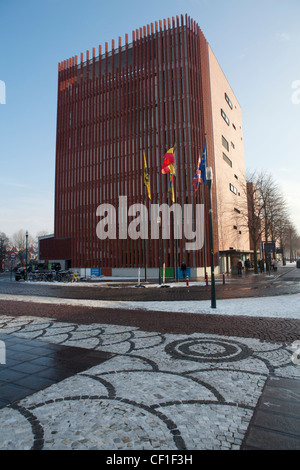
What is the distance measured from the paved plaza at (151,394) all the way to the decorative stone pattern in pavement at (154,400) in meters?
0.01

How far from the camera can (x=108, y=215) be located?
4047 cm

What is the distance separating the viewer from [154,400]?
349 centimetres

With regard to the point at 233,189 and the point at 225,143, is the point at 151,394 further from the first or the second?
the point at 233,189

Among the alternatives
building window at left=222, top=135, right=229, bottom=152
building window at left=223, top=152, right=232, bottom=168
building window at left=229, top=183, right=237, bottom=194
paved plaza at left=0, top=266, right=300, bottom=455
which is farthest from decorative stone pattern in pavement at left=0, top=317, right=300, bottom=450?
building window at left=222, top=135, right=229, bottom=152

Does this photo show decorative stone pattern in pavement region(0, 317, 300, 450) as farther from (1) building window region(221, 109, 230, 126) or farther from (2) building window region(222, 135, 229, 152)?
(1) building window region(221, 109, 230, 126)

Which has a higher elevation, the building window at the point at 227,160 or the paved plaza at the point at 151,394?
the building window at the point at 227,160

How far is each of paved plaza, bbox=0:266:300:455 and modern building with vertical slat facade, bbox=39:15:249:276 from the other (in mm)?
27313

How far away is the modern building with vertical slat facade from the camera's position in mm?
36094

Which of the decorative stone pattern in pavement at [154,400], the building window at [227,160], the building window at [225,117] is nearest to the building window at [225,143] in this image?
the building window at [227,160]

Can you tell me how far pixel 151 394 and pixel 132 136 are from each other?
3954 centimetres

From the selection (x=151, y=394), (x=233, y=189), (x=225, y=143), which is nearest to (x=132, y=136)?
(x=225, y=143)

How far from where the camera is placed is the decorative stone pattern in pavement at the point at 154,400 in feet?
8.83

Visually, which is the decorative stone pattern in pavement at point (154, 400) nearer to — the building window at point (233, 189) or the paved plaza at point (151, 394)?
the paved plaza at point (151, 394)
